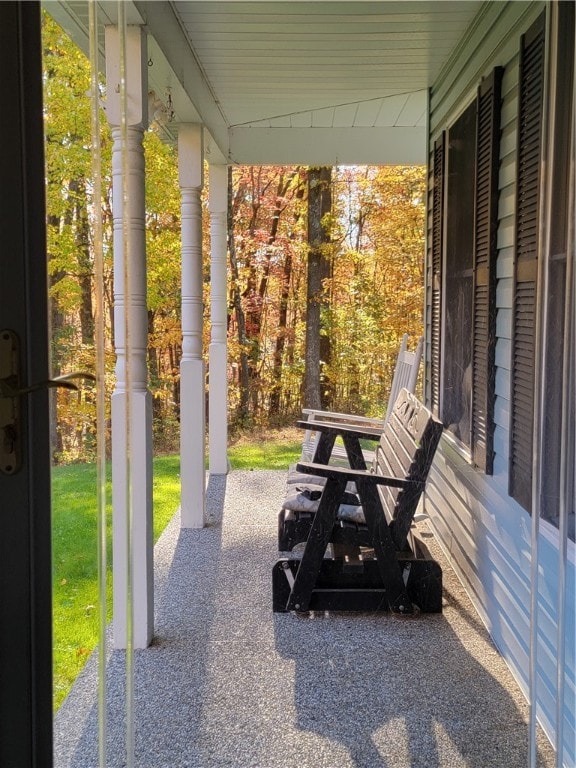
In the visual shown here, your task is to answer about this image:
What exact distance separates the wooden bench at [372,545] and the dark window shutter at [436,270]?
0.72 m

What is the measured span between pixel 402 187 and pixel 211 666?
3.43 meters

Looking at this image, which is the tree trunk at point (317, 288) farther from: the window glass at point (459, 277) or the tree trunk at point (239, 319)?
the window glass at point (459, 277)

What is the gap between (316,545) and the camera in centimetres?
288

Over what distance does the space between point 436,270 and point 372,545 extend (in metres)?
1.67

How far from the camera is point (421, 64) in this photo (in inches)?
144

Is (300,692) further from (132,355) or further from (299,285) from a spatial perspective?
(299,285)

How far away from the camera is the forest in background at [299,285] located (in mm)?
4234

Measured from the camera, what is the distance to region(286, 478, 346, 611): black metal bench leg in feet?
9.29

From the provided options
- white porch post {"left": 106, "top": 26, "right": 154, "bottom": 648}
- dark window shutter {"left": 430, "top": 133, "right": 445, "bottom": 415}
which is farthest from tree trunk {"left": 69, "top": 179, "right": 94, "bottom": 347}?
dark window shutter {"left": 430, "top": 133, "right": 445, "bottom": 415}

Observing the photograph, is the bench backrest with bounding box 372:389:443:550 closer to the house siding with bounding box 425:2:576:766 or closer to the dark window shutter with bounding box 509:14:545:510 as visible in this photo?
the house siding with bounding box 425:2:576:766

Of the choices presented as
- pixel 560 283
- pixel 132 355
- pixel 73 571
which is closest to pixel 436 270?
pixel 132 355

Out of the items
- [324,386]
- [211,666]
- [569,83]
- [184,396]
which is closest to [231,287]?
[324,386]

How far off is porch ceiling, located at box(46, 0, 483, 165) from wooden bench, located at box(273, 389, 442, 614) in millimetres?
1597

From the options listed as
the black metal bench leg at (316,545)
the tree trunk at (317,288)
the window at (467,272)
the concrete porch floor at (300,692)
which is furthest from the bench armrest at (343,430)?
the tree trunk at (317,288)
